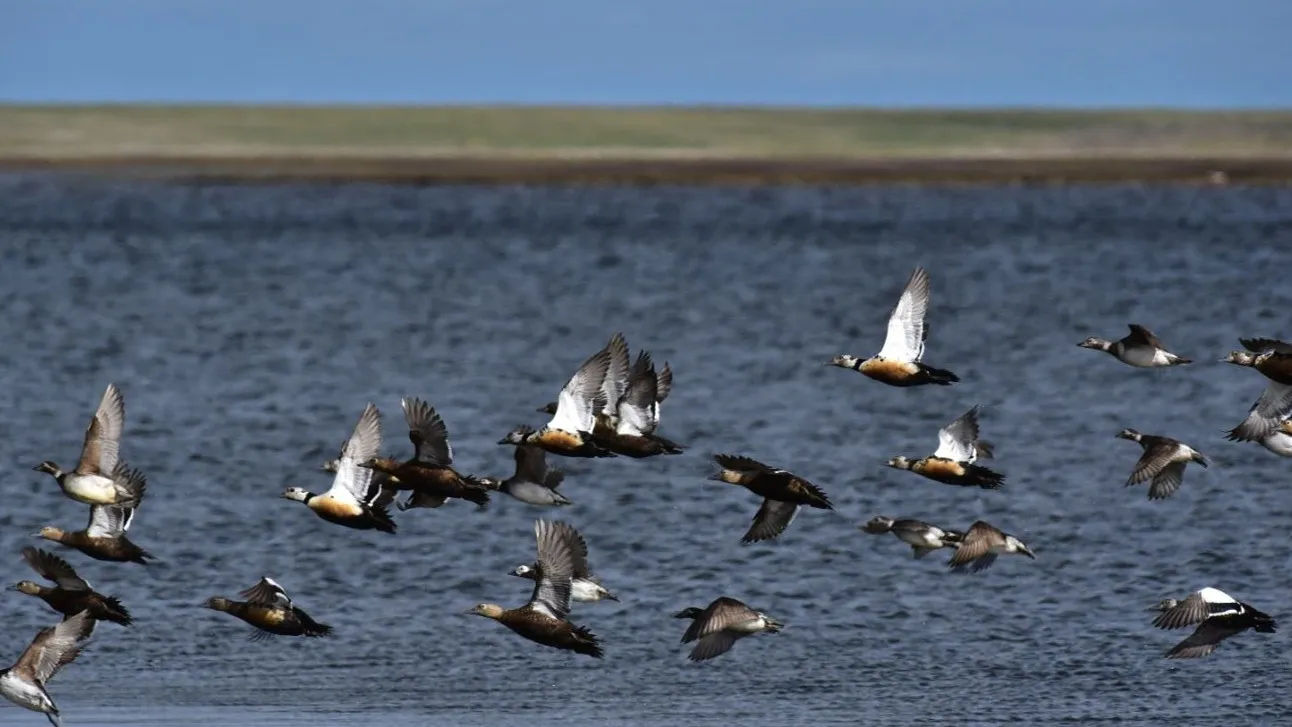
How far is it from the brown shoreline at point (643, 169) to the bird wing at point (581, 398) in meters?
109

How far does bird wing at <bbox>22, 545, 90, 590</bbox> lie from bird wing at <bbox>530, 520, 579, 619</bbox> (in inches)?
121

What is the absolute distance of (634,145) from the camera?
482 feet

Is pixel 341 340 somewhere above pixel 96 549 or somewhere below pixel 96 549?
below

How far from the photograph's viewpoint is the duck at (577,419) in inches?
656

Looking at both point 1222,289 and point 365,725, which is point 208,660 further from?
point 1222,289

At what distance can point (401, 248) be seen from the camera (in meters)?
76.8

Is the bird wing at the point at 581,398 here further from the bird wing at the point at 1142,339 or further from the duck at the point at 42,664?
the bird wing at the point at 1142,339

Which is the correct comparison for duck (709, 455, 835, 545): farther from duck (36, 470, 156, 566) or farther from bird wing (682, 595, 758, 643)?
duck (36, 470, 156, 566)

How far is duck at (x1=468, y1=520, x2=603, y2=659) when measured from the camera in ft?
52.3

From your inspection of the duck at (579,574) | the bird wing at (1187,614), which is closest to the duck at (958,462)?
the bird wing at (1187,614)

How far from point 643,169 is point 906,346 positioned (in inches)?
4589

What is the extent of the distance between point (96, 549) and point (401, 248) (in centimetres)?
5971

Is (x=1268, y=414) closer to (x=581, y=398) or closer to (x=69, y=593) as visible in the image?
(x=581, y=398)

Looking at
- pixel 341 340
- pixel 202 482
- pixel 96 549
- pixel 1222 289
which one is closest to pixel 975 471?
pixel 96 549
